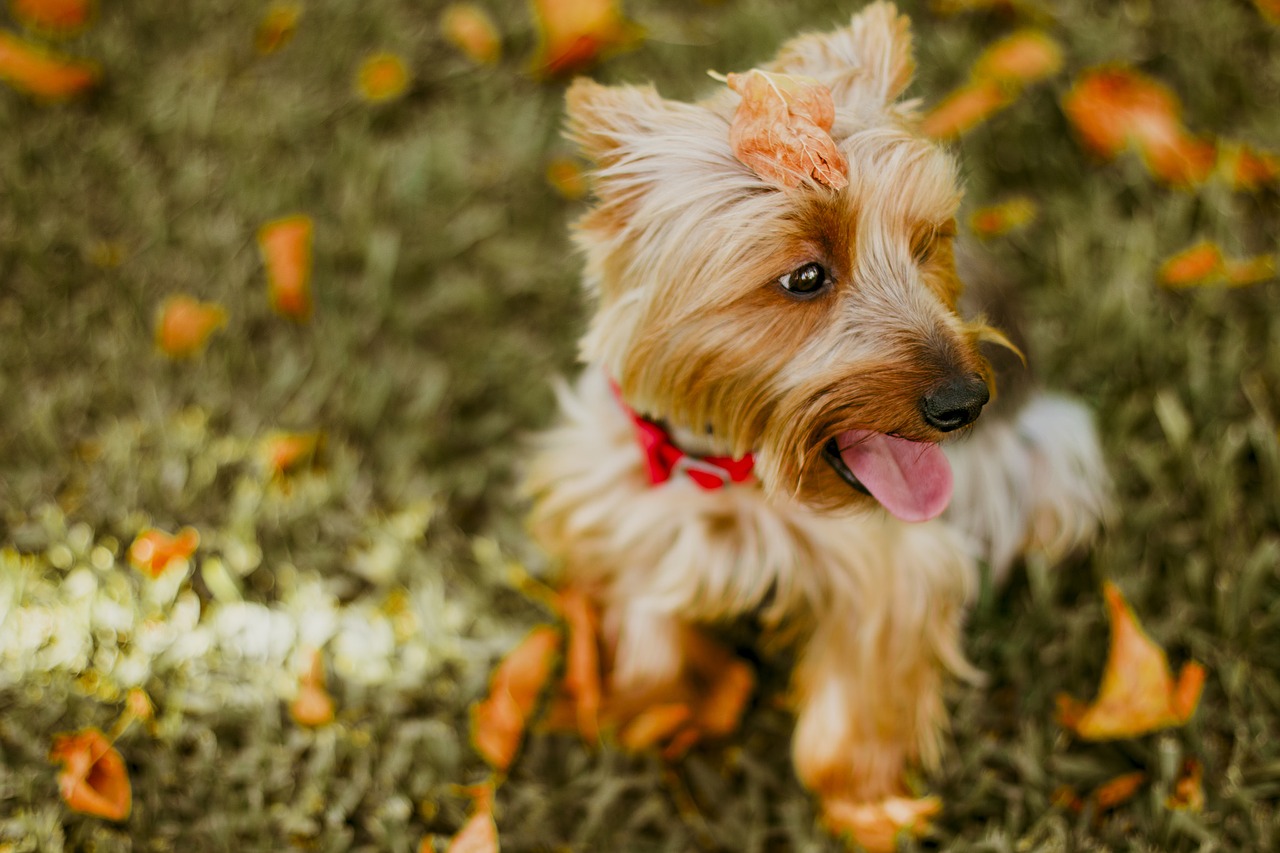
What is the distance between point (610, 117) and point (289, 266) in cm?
184

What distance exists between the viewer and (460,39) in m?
4.00

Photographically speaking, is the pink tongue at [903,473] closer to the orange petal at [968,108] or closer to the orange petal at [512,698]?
the orange petal at [512,698]

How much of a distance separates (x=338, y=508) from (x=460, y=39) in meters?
2.04

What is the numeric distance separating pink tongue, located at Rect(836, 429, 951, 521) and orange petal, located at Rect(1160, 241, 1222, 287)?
5.49 ft

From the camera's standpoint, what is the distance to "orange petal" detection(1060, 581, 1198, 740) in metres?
2.37

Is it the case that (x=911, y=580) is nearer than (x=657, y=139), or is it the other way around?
(x=657, y=139)

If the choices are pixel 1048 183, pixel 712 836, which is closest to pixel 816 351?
pixel 712 836

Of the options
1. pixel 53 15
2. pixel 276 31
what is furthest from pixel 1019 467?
pixel 53 15

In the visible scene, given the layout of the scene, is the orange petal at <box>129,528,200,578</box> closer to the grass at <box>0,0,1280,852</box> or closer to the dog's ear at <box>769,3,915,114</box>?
the grass at <box>0,0,1280,852</box>

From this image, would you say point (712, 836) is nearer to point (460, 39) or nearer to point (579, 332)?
point (579, 332)

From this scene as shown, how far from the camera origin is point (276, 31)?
3.96m

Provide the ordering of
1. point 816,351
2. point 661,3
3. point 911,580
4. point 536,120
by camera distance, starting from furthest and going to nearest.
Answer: point 661,3, point 536,120, point 911,580, point 816,351

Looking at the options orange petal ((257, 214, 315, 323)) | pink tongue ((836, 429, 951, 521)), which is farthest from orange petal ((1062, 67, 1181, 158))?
orange petal ((257, 214, 315, 323))

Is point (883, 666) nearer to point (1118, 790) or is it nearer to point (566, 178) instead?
point (1118, 790)
